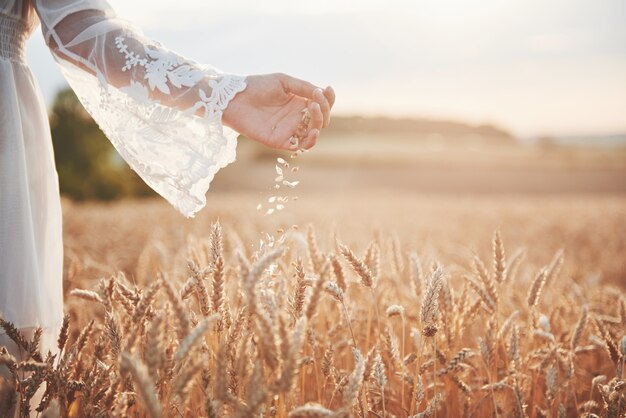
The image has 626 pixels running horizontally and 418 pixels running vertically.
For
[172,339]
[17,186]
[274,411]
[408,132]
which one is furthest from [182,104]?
[408,132]

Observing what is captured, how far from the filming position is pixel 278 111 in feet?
5.04

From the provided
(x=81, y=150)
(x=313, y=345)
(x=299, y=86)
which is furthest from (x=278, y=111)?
(x=81, y=150)

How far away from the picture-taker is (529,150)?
40875mm

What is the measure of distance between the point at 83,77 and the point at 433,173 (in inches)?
1213

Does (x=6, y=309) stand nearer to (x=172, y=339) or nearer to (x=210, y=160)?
(x=172, y=339)

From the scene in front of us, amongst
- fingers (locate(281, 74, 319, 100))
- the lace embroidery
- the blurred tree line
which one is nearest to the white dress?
the lace embroidery

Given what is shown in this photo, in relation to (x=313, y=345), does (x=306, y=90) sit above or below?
above

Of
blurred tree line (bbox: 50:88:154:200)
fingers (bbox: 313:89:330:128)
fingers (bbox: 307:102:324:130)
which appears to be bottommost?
blurred tree line (bbox: 50:88:154:200)

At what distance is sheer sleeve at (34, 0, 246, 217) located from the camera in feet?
4.82

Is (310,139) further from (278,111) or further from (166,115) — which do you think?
(166,115)

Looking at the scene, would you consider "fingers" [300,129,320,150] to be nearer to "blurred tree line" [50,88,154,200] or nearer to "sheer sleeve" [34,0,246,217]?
"sheer sleeve" [34,0,246,217]

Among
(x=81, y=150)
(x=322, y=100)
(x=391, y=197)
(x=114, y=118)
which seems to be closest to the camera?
(x=322, y=100)

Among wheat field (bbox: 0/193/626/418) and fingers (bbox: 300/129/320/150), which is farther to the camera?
fingers (bbox: 300/129/320/150)

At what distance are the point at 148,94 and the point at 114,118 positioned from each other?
0.15 m
